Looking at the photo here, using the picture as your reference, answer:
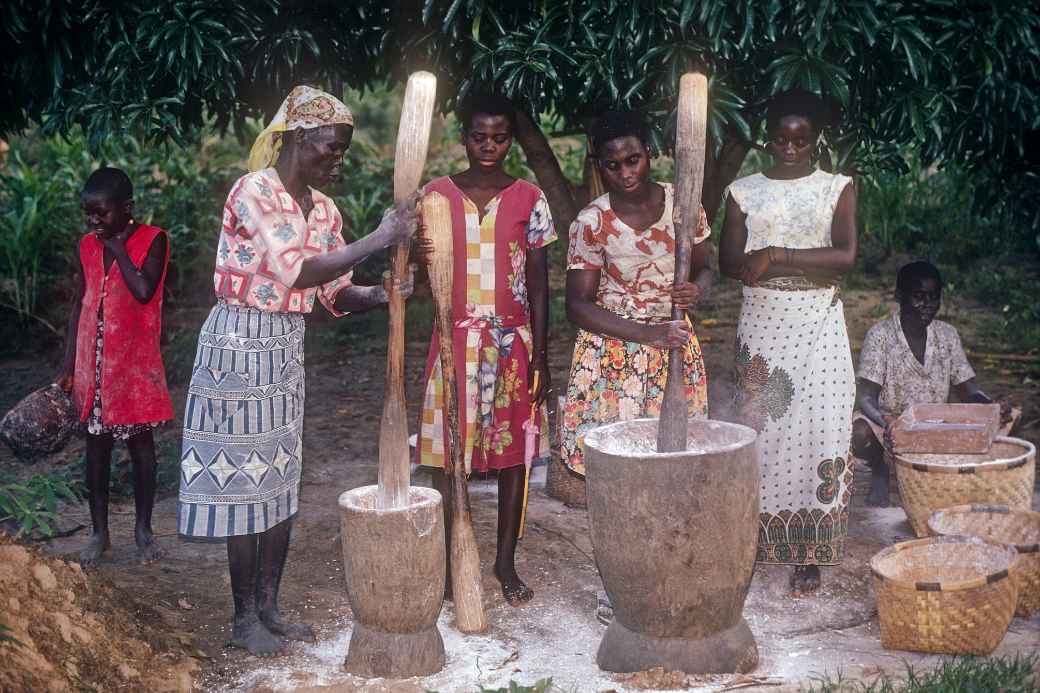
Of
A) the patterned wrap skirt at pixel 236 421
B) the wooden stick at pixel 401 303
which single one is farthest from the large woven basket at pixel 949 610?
the patterned wrap skirt at pixel 236 421

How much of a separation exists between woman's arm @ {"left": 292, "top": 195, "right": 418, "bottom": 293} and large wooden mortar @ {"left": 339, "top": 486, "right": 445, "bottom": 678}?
0.66 m

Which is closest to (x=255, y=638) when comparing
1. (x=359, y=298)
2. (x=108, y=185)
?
(x=359, y=298)

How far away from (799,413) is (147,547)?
2519 millimetres

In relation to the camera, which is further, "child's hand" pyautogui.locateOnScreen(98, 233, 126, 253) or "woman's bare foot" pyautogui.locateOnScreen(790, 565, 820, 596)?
"child's hand" pyautogui.locateOnScreen(98, 233, 126, 253)

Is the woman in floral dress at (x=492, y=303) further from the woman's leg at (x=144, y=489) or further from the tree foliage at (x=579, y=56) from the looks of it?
the woman's leg at (x=144, y=489)

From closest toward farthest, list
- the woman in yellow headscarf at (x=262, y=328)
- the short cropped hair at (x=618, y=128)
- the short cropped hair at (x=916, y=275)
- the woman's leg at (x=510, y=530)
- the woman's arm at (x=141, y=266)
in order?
→ 1. the woman in yellow headscarf at (x=262, y=328)
2. the short cropped hair at (x=618, y=128)
3. the woman's leg at (x=510, y=530)
4. the woman's arm at (x=141, y=266)
5. the short cropped hair at (x=916, y=275)

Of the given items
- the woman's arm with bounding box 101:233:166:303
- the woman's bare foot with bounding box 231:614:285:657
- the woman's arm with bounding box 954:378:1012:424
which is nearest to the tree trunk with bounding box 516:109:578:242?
the woman's arm with bounding box 101:233:166:303

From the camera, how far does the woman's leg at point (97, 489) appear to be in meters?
4.84

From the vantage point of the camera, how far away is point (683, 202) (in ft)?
12.3

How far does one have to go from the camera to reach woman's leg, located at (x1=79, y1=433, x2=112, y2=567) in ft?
15.9

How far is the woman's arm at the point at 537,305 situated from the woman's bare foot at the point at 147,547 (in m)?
1.68

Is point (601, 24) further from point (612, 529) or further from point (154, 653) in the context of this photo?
point (154, 653)

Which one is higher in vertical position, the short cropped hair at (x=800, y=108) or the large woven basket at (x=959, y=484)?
the short cropped hair at (x=800, y=108)

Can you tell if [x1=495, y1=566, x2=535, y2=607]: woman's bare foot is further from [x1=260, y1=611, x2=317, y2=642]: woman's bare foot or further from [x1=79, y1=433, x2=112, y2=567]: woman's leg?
[x1=79, y1=433, x2=112, y2=567]: woman's leg
